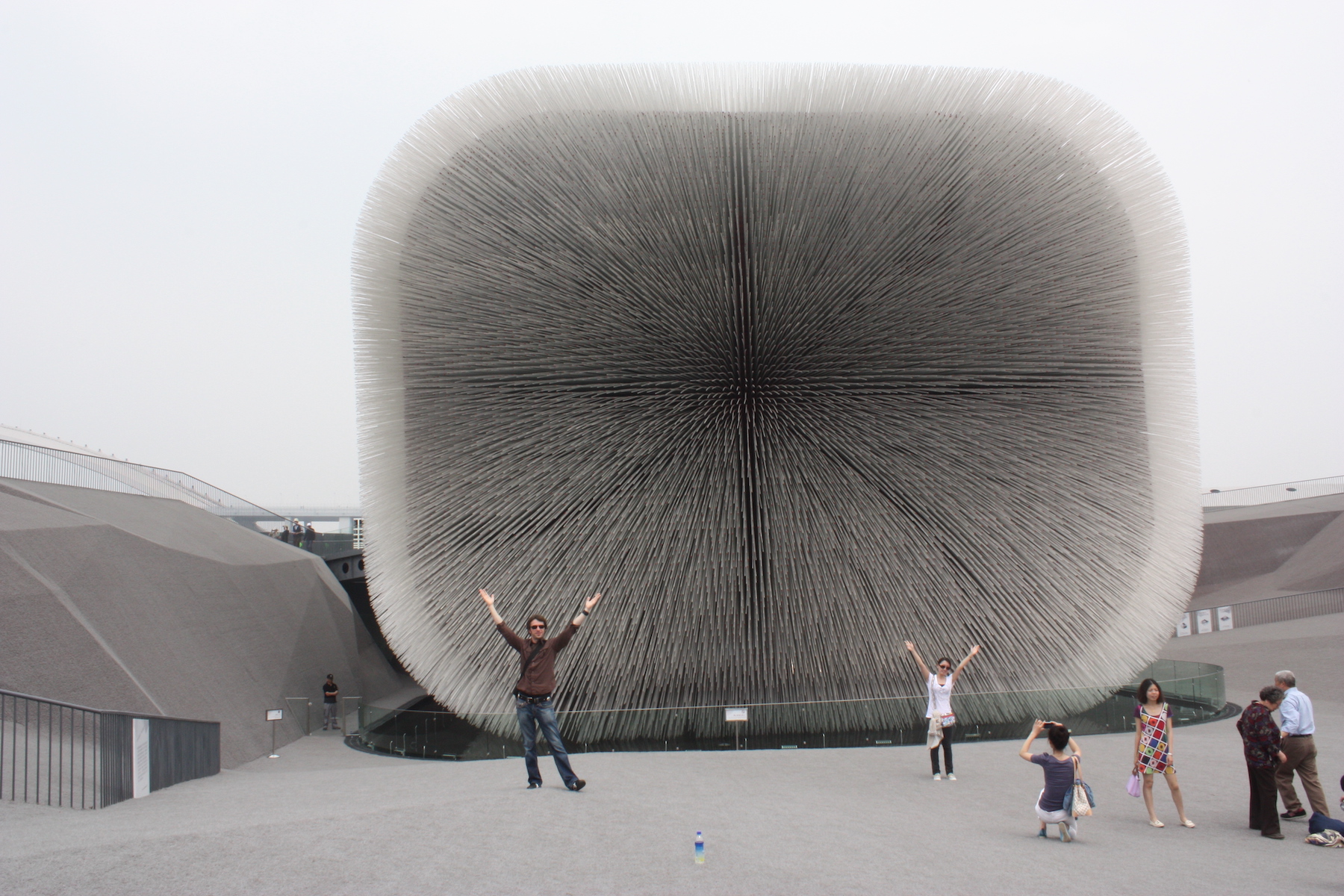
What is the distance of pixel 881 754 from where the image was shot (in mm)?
8789

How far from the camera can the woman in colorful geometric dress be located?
564 cm

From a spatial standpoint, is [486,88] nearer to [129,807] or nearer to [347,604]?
[129,807]

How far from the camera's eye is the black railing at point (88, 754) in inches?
253

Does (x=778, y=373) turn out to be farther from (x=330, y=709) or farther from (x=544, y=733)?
(x=330, y=709)

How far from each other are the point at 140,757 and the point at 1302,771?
26.7 feet

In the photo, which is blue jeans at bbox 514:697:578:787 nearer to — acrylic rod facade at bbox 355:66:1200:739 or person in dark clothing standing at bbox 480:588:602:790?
person in dark clothing standing at bbox 480:588:602:790

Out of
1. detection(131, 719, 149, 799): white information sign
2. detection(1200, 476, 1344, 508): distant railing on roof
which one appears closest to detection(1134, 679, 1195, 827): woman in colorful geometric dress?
detection(131, 719, 149, 799): white information sign

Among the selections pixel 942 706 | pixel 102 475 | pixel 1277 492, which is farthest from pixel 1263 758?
pixel 1277 492

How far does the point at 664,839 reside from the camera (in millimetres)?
4859

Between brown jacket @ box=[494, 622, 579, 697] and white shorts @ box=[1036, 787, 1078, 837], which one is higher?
Answer: brown jacket @ box=[494, 622, 579, 697]

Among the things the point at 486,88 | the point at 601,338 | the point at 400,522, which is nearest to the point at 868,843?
the point at 601,338

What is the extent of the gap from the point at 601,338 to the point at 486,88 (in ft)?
11.0

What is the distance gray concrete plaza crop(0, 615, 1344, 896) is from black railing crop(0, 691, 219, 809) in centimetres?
27

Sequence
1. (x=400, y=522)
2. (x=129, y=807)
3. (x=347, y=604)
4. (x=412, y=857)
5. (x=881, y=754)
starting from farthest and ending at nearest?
(x=347, y=604), (x=400, y=522), (x=881, y=754), (x=129, y=807), (x=412, y=857)
